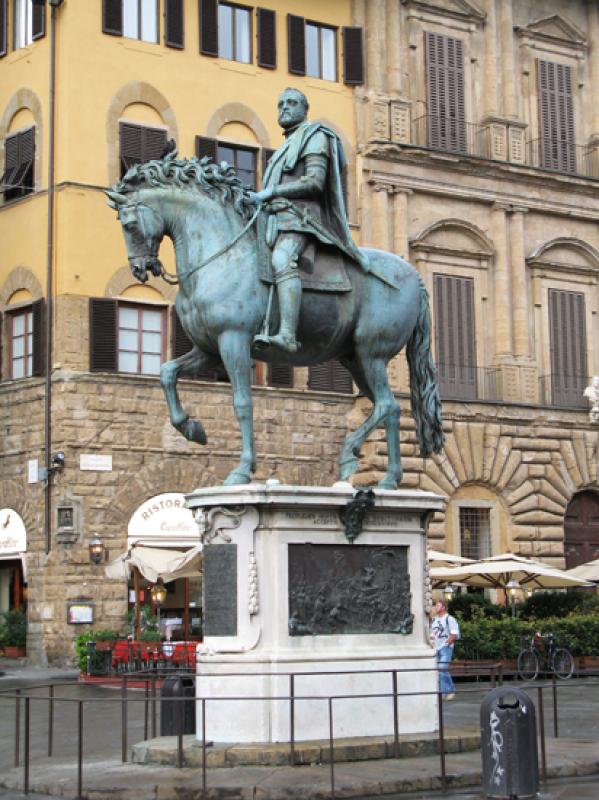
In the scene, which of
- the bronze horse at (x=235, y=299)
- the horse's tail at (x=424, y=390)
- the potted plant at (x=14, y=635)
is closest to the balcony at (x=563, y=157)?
the potted plant at (x=14, y=635)

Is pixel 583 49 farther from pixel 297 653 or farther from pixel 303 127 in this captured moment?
pixel 297 653

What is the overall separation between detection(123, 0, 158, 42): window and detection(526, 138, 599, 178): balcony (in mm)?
10715

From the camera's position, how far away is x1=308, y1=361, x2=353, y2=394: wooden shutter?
34906 mm

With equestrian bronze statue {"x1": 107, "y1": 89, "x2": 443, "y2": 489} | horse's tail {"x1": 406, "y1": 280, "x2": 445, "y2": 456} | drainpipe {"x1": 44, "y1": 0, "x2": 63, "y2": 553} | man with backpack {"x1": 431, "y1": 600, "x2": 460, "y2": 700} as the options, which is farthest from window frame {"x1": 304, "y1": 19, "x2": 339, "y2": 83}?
equestrian bronze statue {"x1": 107, "y1": 89, "x2": 443, "y2": 489}

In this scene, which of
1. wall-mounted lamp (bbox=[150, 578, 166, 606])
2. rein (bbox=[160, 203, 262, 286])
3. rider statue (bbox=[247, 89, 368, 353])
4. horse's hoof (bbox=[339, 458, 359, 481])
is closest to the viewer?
rider statue (bbox=[247, 89, 368, 353])

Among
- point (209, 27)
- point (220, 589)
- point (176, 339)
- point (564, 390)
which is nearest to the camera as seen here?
point (220, 589)

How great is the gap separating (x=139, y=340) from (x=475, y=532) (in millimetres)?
9948

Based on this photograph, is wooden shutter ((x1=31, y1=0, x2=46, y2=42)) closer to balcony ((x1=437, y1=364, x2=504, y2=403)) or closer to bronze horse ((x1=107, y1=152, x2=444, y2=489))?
balcony ((x1=437, y1=364, x2=504, y2=403))

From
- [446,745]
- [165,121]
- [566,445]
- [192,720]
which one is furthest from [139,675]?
[566,445]

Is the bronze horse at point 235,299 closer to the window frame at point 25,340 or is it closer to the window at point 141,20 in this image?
the window frame at point 25,340

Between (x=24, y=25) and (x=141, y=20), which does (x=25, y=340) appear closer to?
(x=24, y=25)

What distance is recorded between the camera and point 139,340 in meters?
32.8

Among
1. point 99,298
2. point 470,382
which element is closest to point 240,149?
point 99,298

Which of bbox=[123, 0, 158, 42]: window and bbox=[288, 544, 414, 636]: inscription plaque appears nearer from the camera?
bbox=[288, 544, 414, 636]: inscription plaque
